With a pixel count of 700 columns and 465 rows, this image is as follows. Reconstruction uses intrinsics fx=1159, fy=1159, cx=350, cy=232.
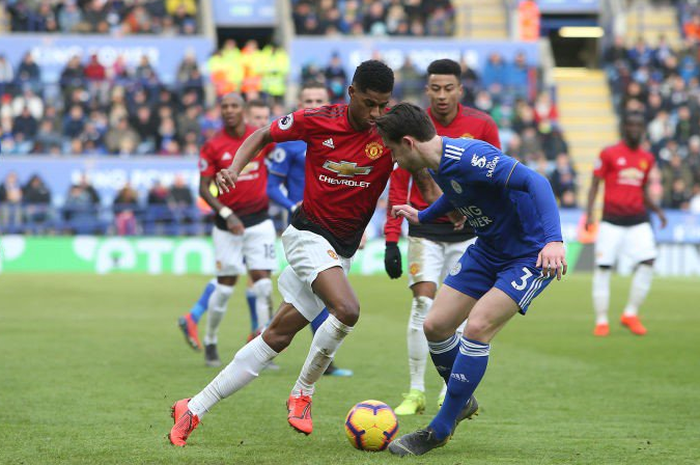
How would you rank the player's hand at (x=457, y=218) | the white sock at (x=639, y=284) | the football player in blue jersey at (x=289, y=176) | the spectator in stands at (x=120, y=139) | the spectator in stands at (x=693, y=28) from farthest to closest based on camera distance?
the spectator in stands at (x=693, y=28), the spectator in stands at (x=120, y=139), the white sock at (x=639, y=284), the football player in blue jersey at (x=289, y=176), the player's hand at (x=457, y=218)

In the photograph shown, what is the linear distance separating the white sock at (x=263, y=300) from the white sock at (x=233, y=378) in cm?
414

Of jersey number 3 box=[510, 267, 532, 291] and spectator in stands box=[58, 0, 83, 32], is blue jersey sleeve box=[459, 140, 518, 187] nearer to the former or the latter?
jersey number 3 box=[510, 267, 532, 291]

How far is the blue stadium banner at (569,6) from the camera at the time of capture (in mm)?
37500

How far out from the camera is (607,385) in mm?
9641

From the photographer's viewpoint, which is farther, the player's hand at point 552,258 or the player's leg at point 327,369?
the player's leg at point 327,369

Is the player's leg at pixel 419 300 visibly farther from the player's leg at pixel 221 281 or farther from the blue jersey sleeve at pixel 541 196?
the player's leg at pixel 221 281

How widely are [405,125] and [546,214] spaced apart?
902mm

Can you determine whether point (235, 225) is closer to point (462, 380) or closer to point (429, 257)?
point (429, 257)

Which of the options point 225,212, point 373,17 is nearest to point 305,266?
point 225,212

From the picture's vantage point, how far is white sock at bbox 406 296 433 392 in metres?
8.34

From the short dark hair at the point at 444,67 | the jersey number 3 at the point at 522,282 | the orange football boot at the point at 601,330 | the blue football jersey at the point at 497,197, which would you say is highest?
the short dark hair at the point at 444,67

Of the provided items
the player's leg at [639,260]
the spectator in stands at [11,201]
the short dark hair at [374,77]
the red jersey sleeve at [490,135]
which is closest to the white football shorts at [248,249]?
the red jersey sleeve at [490,135]

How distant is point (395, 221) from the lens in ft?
27.2

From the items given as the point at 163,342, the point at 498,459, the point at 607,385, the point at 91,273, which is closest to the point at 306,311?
the point at 498,459
